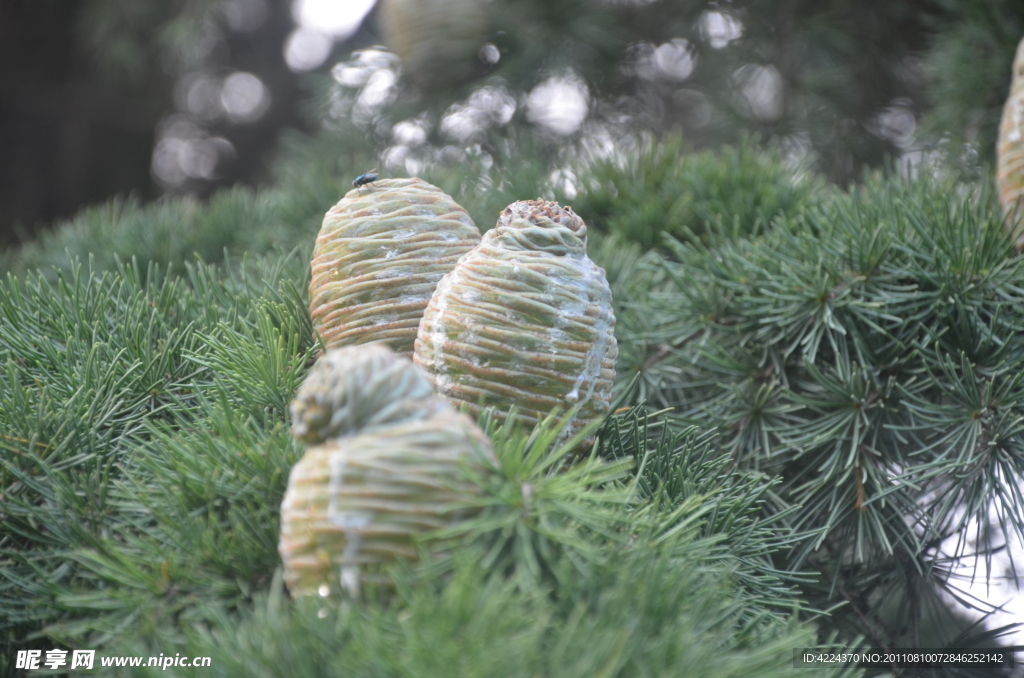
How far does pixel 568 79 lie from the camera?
1029 mm

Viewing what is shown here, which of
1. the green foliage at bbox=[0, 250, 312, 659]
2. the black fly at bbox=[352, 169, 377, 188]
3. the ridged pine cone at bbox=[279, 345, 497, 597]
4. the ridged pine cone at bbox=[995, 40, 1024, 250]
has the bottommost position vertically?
the green foliage at bbox=[0, 250, 312, 659]

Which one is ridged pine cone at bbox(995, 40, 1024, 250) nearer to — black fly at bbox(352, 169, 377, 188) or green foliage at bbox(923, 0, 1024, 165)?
green foliage at bbox(923, 0, 1024, 165)

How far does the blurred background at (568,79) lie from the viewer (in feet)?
2.75

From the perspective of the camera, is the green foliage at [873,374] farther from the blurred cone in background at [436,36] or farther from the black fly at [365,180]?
the blurred cone in background at [436,36]

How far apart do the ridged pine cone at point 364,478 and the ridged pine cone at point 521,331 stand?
6 centimetres

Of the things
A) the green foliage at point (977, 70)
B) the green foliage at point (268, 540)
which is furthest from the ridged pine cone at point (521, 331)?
the green foliage at point (977, 70)

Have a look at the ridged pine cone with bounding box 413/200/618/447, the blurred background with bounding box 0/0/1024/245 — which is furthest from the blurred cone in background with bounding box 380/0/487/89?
the ridged pine cone with bounding box 413/200/618/447

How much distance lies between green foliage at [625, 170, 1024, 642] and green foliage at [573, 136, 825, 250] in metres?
0.10

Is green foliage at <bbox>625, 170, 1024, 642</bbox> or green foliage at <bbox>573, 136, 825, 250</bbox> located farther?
green foliage at <bbox>573, 136, 825, 250</bbox>

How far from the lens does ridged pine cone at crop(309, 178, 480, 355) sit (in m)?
0.37

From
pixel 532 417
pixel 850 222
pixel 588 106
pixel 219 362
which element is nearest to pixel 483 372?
pixel 532 417

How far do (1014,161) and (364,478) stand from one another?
18.4 inches

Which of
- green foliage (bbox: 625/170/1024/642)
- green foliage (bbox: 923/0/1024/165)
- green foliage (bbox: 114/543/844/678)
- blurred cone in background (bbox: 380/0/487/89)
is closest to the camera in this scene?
green foliage (bbox: 114/543/844/678)

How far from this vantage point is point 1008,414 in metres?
0.43
